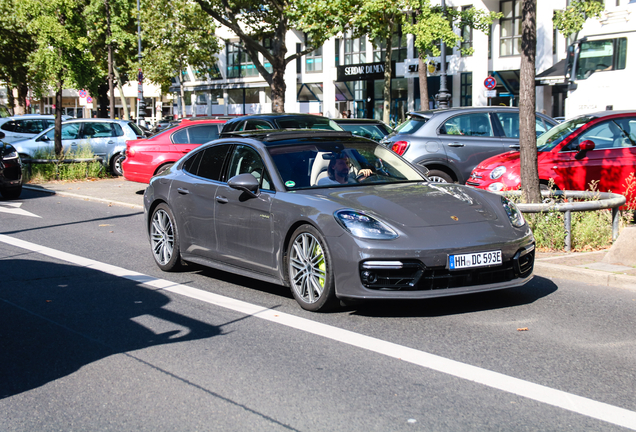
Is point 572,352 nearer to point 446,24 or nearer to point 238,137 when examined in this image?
point 238,137

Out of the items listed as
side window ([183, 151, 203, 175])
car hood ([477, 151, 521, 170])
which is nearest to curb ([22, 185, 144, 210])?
side window ([183, 151, 203, 175])

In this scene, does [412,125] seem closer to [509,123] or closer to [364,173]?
[509,123]

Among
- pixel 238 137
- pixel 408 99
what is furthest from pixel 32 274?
pixel 408 99

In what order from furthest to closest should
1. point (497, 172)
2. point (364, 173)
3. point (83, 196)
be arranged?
1. point (83, 196)
2. point (497, 172)
3. point (364, 173)

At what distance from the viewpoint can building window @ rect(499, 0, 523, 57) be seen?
38.1 m

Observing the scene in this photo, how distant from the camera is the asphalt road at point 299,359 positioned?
3746 millimetres

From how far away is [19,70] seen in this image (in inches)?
2069

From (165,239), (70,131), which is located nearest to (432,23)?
(70,131)

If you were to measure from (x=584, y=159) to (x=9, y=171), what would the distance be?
11.9 m

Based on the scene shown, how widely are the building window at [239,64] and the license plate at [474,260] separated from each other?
5418cm

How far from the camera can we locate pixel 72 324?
5.68m

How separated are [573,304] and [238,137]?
136 inches

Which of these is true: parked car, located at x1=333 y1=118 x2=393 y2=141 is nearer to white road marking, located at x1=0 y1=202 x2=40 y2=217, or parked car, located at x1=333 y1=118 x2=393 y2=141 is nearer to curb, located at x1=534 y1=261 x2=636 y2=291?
white road marking, located at x1=0 y1=202 x2=40 y2=217

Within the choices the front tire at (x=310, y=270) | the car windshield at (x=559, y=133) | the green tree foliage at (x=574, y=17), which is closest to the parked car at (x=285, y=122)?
the car windshield at (x=559, y=133)
